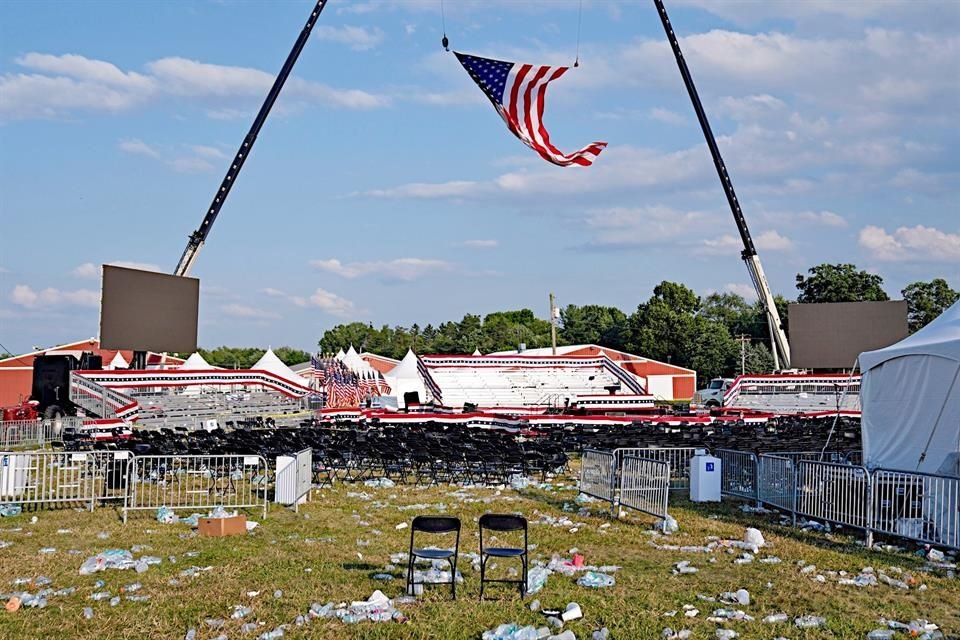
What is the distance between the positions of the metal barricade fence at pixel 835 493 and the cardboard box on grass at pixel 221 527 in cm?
776

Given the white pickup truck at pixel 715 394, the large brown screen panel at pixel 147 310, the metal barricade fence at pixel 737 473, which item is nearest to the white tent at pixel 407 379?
the large brown screen panel at pixel 147 310

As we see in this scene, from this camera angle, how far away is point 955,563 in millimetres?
10578

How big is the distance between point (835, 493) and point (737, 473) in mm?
4086

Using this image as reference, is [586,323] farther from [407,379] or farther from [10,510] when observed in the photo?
[10,510]

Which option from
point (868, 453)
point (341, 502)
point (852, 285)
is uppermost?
point (852, 285)

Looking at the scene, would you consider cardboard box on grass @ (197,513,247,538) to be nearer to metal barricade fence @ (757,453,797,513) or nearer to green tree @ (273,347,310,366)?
metal barricade fence @ (757,453,797,513)

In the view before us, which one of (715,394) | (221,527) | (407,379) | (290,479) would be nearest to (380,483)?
(290,479)

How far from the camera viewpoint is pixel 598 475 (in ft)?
50.6

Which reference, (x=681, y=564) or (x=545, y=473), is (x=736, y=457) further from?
(x=681, y=564)

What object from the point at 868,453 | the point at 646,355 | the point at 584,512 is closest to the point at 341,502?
the point at 584,512

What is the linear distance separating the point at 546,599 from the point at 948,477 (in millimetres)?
5272

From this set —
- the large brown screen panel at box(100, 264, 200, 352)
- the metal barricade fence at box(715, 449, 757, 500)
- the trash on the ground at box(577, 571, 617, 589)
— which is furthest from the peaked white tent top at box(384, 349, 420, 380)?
the trash on the ground at box(577, 571, 617, 589)

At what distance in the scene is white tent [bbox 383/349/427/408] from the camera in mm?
52500

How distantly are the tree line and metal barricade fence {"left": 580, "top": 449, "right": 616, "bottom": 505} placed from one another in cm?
5101
